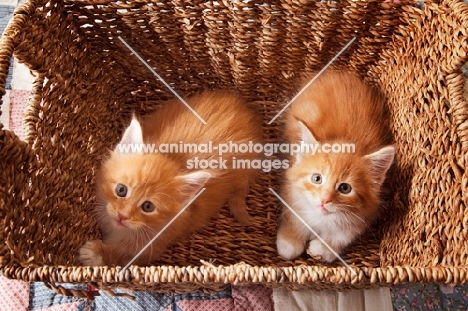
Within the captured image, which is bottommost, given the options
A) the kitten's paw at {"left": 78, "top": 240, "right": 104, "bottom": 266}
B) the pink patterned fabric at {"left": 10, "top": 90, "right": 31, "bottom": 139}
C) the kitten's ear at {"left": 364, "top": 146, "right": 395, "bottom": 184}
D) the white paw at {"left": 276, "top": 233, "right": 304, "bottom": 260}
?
the white paw at {"left": 276, "top": 233, "right": 304, "bottom": 260}

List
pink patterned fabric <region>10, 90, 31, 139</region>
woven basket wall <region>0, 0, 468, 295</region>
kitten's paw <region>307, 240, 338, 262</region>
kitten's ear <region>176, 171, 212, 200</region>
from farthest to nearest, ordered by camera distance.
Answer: pink patterned fabric <region>10, 90, 31, 139</region> → kitten's paw <region>307, 240, 338, 262</region> → kitten's ear <region>176, 171, 212, 200</region> → woven basket wall <region>0, 0, 468, 295</region>

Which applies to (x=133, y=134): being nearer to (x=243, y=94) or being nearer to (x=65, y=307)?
(x=243, y=94)

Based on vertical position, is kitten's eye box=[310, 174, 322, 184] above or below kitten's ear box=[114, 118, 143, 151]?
below

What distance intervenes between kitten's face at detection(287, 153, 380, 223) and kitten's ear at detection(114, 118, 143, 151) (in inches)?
21.2

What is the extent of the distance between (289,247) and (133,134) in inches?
25.6

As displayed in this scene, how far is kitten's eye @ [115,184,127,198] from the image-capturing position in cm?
134

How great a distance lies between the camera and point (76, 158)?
1493 mm

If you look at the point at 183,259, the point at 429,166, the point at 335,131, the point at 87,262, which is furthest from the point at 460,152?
the point at 87,262

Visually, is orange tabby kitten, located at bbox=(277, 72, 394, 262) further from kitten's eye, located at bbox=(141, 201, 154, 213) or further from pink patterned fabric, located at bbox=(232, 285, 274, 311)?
kitten's eye, located at bbox=(141, 201, 154, 213)

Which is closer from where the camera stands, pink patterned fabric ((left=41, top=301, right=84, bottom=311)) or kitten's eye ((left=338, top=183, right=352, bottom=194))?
kitten's eye ((left=338, top=183, right=352, bottom=194))

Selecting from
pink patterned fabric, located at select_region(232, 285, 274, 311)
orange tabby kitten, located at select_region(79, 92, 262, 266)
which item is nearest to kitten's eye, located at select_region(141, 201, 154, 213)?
orange tabby kitten, located at select_region(79, 92, 262, 266)

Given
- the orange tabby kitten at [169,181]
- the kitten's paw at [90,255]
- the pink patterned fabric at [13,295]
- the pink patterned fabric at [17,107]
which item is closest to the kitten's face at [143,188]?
the orange tabby kitten at [169,181]

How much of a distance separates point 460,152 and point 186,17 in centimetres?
96

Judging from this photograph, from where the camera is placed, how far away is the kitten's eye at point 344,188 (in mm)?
1363
